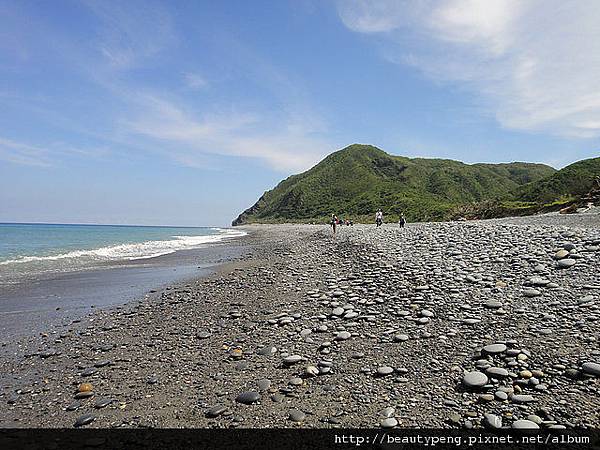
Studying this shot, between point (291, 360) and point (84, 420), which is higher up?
point (291, 360)

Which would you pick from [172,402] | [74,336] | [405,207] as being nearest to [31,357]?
[74,336]

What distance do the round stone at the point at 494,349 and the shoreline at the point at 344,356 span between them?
4 cm

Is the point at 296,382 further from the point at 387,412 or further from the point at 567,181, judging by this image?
the point at 567,181

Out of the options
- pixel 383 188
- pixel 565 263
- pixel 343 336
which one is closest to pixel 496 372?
pixel 343 336

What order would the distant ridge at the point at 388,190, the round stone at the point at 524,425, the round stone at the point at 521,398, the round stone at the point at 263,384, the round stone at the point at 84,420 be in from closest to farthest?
the round stone at the point at 524,425, the round stone at the point at 521,398, the round stone at the point at 84,420, the round stone at the point at 263,384, the distant ridge at the point at 388,190

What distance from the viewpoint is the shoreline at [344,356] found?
4.40 metres

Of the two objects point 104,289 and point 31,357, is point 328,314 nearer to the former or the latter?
point 31,357

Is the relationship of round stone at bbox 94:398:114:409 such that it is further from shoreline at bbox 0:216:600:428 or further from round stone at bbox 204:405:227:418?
round stone at bbox 204:405:227:418

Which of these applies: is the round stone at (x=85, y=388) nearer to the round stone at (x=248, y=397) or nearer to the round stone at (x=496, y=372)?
the round stone at (x=248, y=397)

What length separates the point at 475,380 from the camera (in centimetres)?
468

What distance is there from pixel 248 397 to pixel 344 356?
5.99ft

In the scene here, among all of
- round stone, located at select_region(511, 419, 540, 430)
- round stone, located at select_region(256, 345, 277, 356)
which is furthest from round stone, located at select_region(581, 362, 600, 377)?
round stone, located at select_region(256, 345, 277, 356)

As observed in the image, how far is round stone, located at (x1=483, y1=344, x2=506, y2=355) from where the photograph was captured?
5.36 m

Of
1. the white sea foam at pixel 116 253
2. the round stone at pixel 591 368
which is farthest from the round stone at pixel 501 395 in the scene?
the white sea foam at pixel 116 253
